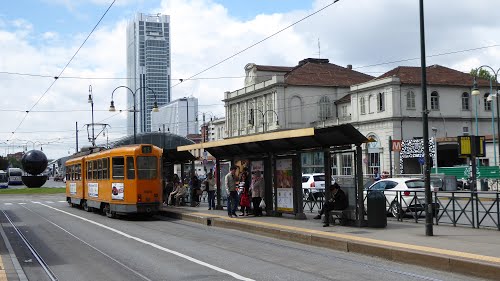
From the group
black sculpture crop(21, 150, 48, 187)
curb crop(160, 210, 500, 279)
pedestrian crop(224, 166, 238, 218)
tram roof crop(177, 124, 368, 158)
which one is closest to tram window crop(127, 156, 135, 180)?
tram roof crop(177, 124, 368, 158)

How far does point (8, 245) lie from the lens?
15758 millimetres

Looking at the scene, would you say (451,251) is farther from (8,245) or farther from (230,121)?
(230,121)

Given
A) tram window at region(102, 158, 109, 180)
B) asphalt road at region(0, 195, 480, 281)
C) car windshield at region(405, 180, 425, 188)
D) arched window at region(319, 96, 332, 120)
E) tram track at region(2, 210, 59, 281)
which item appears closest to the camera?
asphalt road at region(0, 195, 480, 281)

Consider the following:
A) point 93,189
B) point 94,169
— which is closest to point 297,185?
point 94,169

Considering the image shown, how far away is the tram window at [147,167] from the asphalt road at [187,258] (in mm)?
4643

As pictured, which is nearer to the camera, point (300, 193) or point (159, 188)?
point (300, 193)

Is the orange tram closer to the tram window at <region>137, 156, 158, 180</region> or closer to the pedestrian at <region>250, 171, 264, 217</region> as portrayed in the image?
the tram window at <region>137, 156, 158, 180</region>

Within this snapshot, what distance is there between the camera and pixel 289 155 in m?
19.8

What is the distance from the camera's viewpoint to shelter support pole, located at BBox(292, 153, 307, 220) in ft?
63.8

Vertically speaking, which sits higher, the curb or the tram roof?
the tram roof

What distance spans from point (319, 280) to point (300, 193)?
32.5 ft

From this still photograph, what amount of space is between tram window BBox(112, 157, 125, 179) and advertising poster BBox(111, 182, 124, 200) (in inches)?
11.7

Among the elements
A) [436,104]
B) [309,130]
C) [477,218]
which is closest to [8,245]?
[309,130]

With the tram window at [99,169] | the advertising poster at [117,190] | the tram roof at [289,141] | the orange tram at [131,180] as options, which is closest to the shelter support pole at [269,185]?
the tram roof at [289,141]
